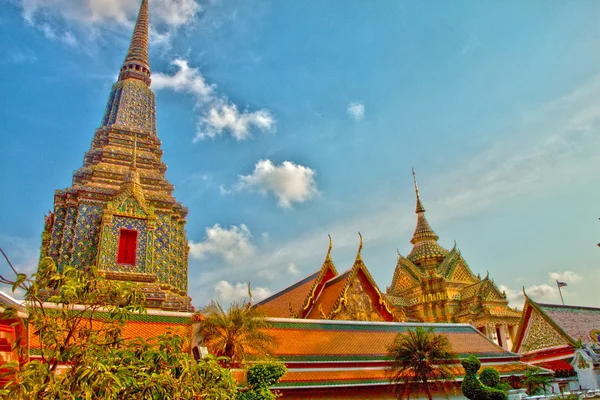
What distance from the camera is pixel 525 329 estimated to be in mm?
18859

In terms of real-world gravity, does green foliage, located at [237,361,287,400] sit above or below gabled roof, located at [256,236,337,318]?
below

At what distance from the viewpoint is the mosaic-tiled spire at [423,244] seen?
35.8 metres

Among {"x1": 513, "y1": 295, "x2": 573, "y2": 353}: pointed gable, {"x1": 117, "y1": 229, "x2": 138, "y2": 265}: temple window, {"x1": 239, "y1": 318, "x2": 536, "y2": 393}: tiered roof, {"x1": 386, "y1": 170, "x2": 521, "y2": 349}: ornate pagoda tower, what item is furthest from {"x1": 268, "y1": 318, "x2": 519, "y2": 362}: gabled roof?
{"x1": 386, "y1": 170, "x2": 521, "y2": 349}: ornate pagoda tower

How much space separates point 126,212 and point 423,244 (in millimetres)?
25859

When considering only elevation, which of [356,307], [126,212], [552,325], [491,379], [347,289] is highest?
[126,212]

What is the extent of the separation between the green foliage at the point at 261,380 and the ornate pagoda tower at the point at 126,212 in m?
7.93

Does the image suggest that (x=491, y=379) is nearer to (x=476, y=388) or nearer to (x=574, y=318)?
(x=476, y=388)

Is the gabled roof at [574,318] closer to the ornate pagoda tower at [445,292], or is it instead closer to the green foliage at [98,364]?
the ornate pagoda tower at [445,292]

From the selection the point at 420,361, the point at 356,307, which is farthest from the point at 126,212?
the point at 420,361

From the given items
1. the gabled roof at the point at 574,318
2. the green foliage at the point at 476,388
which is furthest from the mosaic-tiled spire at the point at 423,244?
the green foliage at the point at 476,388

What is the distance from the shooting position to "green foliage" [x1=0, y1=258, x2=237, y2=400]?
13.7 feet

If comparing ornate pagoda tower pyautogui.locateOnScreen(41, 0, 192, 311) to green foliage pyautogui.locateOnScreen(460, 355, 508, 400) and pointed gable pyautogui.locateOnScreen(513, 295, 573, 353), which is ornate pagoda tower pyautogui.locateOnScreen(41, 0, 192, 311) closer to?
green foliage pyautogui.locateOnScreen(460, 355, 508, 400)

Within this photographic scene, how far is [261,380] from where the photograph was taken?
29.2 ft

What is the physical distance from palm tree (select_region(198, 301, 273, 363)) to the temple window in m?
6.80
